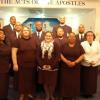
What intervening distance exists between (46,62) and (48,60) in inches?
1.8

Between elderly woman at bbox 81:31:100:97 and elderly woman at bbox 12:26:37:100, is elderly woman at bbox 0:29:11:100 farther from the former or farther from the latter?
elderly woman at bbox 81:31:100:97

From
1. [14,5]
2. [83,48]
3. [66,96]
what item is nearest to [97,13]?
[14,5]

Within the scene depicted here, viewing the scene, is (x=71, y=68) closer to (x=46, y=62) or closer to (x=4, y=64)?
(x=46, y=62)

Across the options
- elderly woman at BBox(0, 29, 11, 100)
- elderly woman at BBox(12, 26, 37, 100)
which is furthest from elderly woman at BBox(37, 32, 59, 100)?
elderly woman at BBox(0, 29, 11, 100)

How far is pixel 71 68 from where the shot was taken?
15.7 ft

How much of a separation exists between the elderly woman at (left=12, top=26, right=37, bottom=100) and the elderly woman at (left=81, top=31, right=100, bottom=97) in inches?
38.8

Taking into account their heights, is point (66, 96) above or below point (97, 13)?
below

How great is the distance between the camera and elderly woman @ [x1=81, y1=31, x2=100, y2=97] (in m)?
5.02

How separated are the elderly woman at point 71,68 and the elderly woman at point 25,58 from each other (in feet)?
1.71

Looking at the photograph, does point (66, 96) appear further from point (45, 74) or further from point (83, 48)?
point (83, 48)

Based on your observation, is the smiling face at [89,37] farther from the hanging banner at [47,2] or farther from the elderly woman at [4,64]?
the hanging banner at [47,2]

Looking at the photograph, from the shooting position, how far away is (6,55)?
4.63 metres

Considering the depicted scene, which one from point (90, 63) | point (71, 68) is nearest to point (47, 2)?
point (90, 63)

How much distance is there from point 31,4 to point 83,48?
315 cm
